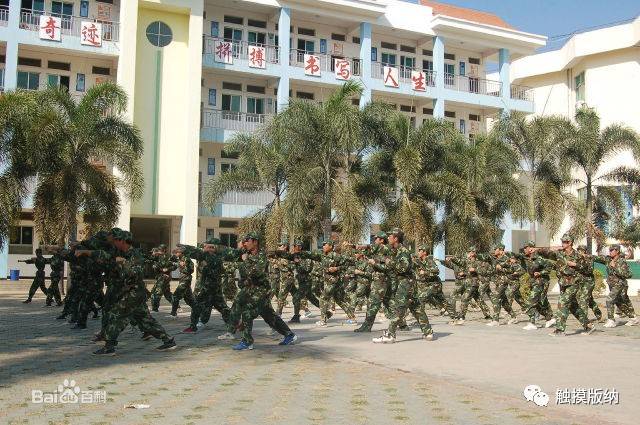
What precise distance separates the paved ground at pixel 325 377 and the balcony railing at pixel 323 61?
836 inches

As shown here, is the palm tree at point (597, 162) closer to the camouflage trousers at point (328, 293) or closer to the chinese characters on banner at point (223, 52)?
the camouflage trousers at point (328, 293)

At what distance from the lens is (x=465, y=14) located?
38.3 m

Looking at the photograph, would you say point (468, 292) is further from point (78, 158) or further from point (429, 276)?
point (78, 158)

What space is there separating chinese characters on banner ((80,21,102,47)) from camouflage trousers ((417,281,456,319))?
1884 cm

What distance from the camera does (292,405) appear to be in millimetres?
6309

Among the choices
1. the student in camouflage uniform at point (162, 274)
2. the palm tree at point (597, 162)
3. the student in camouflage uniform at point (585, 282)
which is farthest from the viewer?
the palm tree at point (597, 162)

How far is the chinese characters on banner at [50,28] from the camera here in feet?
85.7

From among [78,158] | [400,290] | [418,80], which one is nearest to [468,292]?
[400,290]

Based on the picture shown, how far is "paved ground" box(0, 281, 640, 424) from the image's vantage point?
5957 millimetres

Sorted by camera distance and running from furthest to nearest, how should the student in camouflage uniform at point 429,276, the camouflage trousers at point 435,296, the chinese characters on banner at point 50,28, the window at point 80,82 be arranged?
1. the window at point 80,82
2. the chinese characters on banner at point 50,28
3. the student in camouflage uniform at point 429,276
4. the camouflage trousers at point 435,296

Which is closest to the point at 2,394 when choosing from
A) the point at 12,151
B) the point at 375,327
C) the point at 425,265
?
the point at 375,327

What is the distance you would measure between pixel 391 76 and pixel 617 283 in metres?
20.9

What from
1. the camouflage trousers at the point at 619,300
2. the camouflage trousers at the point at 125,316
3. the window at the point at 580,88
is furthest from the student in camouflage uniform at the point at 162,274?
the window at the point at 580,88

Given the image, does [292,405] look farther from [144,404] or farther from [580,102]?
[580,102]
